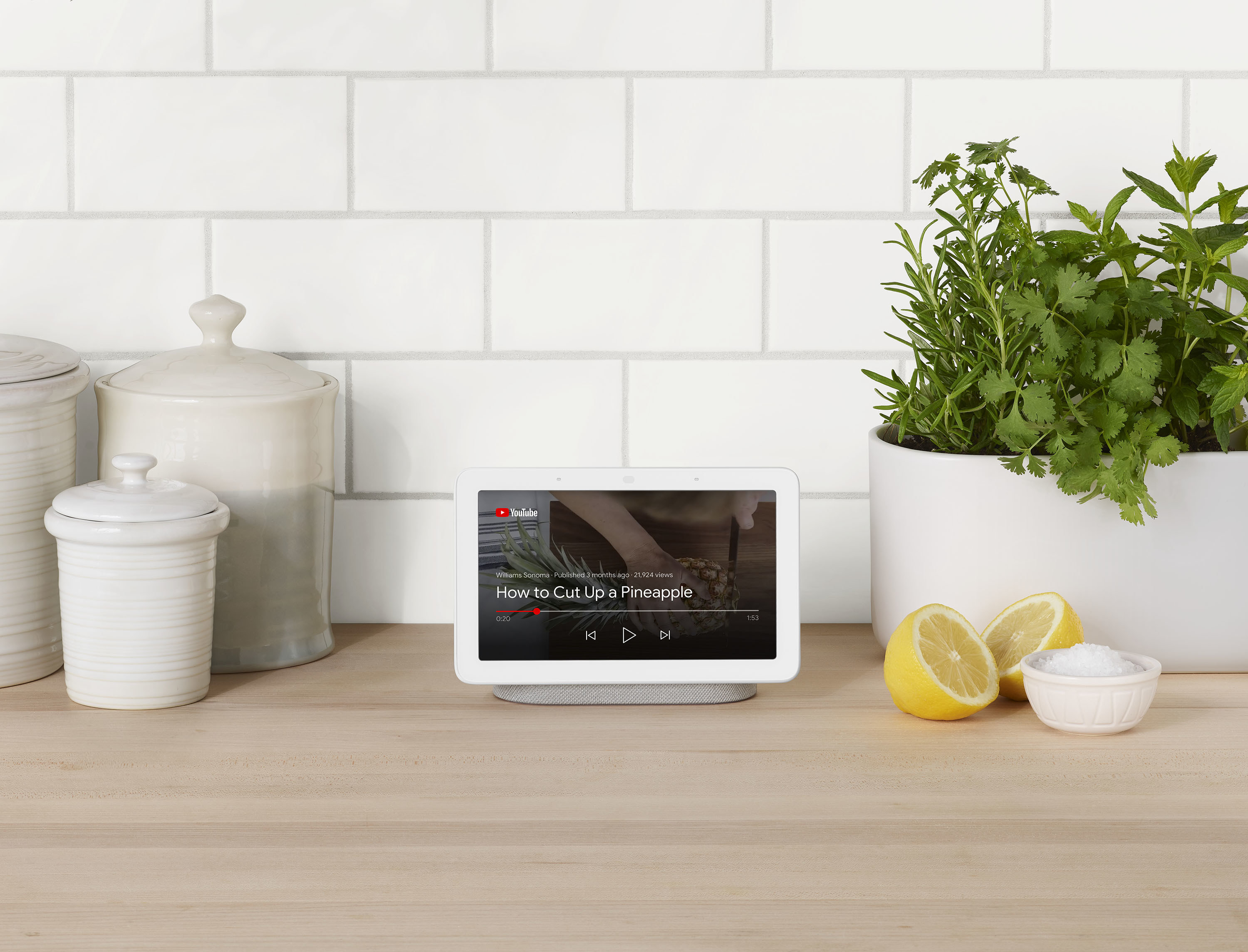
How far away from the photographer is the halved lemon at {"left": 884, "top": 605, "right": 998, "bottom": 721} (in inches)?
29.4

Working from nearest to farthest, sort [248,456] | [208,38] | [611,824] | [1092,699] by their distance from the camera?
[611,824] → [1092,699] → [248,456] → [208,38]

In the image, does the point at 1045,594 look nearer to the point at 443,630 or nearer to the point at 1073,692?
the point at 1073,692

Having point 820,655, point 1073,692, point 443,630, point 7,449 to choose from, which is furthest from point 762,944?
point 7,449

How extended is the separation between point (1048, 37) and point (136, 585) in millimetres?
928

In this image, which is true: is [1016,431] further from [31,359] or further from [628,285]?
[31,359]

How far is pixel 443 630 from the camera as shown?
3.28 ft

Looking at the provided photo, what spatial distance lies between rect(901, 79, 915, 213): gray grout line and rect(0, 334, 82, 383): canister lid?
2.46 ft

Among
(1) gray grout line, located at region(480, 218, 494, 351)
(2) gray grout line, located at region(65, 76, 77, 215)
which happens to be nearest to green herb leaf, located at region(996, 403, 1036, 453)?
(1) gray grout line, located at region(480, 218, 494, 351)

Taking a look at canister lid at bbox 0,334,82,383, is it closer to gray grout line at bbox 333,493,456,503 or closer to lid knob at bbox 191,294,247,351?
lid knob at bbox 191,294,247,351

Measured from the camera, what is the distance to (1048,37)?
974 mm

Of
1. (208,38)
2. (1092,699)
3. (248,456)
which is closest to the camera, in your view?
(1092,699)

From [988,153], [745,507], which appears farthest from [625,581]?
[988,153]

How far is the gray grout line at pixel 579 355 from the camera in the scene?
99 centimetres

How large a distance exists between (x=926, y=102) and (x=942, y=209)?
0.11 m
